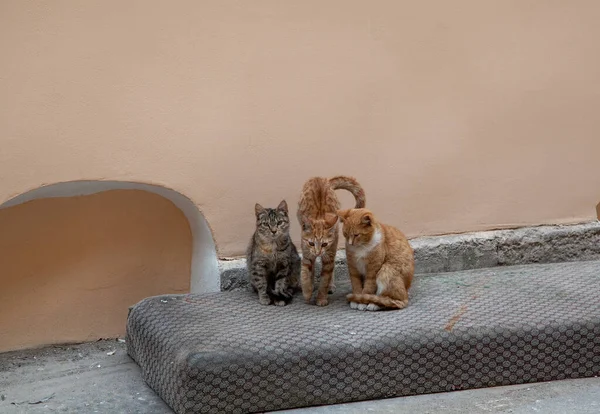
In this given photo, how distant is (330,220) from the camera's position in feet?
15.0

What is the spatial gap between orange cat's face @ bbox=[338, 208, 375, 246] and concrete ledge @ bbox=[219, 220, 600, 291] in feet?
1.94

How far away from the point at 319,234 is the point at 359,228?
0.20 metres

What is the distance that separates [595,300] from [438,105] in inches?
55.0

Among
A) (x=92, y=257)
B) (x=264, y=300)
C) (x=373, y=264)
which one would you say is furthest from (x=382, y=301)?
(x=92, y=257)

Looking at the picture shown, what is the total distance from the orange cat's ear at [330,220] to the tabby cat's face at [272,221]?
0.23 m

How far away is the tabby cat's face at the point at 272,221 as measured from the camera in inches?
182

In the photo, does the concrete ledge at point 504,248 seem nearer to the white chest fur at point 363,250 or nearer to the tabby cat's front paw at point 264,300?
the white chest fur at point 363,250

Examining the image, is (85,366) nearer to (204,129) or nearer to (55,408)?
(55,408)

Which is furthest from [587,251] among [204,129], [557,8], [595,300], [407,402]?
[204,129]

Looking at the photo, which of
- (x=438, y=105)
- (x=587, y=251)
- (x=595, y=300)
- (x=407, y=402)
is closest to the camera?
(x=407, y=402)

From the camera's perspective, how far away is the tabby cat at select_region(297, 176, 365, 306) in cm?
455

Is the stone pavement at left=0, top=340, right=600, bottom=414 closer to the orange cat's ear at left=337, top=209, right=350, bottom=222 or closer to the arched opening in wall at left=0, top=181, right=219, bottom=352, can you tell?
the arched opening in wall at left=0, top=181, right=219, bottom=352

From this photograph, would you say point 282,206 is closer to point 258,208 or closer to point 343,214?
point 258,208

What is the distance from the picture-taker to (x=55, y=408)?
13.4ft
